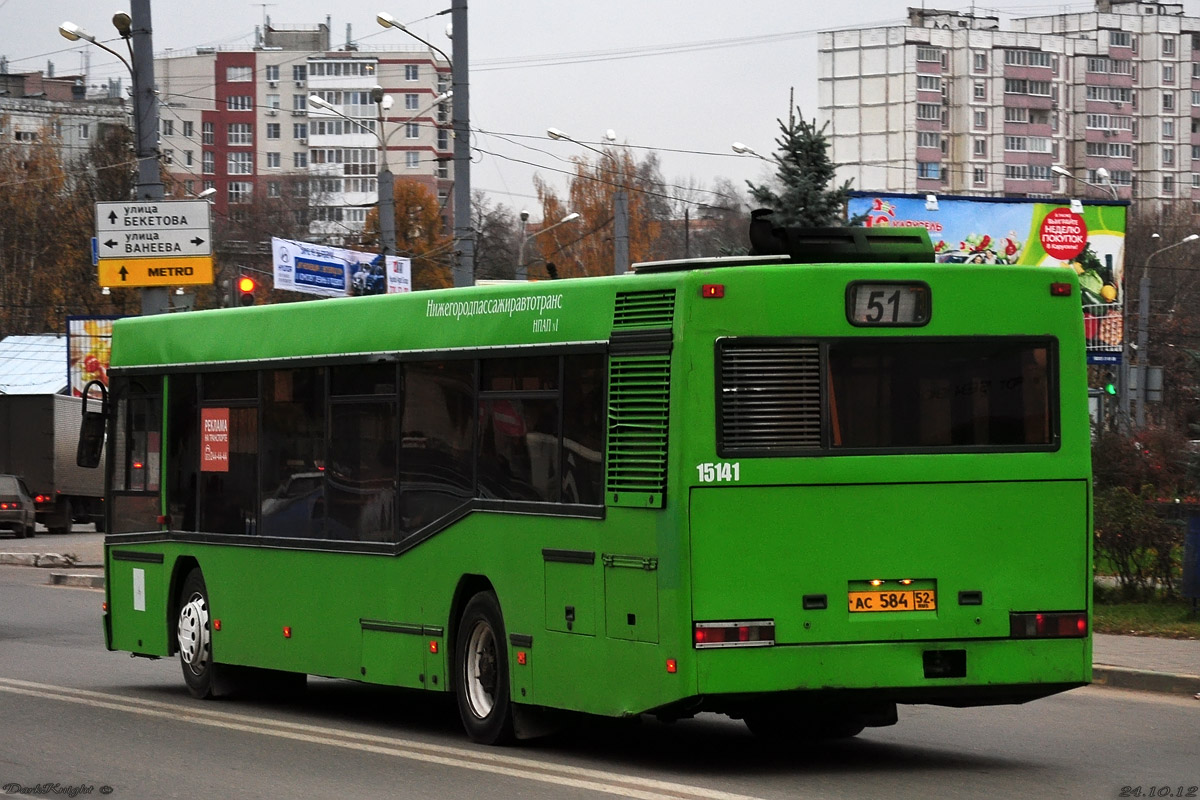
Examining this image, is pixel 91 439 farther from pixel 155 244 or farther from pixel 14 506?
pixel 14 506

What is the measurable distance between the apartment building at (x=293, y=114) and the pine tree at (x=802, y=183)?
125896 millimetres

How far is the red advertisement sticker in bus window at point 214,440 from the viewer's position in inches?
545

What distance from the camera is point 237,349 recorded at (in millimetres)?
13656

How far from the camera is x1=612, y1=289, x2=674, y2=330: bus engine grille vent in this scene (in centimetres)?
952

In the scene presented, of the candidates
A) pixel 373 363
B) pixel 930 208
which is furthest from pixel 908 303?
pixel 930 208

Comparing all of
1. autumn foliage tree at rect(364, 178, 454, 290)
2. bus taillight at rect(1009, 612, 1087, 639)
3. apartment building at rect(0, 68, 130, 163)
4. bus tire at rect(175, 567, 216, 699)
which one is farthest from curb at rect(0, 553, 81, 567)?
apartment building at rect(0, 68, 130, 163)

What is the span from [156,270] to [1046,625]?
18.1m

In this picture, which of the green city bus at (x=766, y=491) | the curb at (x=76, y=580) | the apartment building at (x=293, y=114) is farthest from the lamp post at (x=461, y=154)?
the apartment building at (x=293, y=114)

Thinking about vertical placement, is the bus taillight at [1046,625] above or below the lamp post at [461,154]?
below

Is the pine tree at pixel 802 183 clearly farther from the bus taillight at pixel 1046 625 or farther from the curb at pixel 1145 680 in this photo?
the bus taillight at pixel 1046 625

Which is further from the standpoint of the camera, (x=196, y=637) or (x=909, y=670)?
(x=196, y=637)

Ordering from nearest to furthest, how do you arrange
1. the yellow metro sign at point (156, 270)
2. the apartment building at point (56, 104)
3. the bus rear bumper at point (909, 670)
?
the bus rear bumper at point (909, 670)
the yellow metro sign at point (156, 270)
the apartment building at point (56, 104)

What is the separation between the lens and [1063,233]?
40.6 metres

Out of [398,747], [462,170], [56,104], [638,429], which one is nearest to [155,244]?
[462,170]
